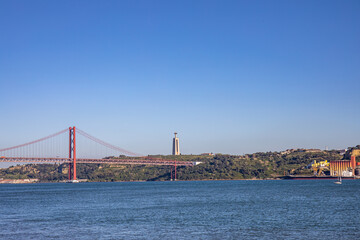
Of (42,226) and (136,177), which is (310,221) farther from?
(136,177)

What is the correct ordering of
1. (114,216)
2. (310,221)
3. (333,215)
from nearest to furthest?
(310,221)
(333,215)
(114,216)

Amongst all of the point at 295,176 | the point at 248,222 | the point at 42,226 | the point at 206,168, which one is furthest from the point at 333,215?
the point at 206,168

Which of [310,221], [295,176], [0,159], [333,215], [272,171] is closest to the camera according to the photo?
[310,221]

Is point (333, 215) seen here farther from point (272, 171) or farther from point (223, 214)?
point (272, 171)

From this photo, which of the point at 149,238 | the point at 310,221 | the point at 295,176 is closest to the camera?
the point at 149,238

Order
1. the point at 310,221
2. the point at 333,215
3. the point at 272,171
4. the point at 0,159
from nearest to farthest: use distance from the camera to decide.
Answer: the point at 310,221 < the point at 333,215 < the point at 0,159 < the point at 272,171

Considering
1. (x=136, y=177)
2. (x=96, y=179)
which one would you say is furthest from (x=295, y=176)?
(x=96, y=179)

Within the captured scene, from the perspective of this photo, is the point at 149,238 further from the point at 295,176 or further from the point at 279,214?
the point at 295,176

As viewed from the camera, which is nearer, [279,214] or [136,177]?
[279,214]

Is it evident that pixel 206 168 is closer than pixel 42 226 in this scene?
No
